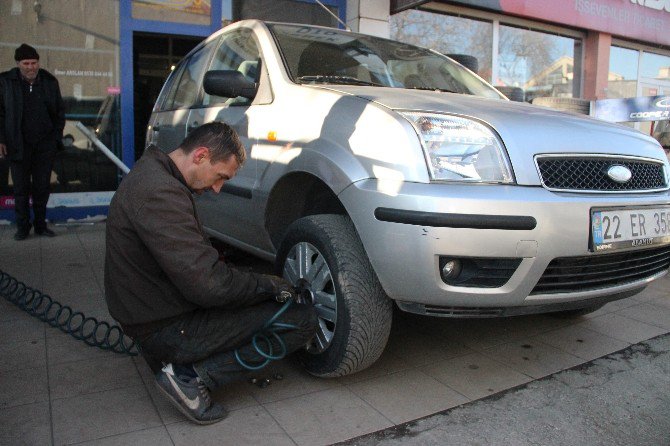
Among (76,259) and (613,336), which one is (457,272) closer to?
(613,336)

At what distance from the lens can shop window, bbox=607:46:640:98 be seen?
36.9ft

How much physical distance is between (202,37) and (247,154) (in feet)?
14.4

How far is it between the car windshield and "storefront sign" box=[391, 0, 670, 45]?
13.5ft

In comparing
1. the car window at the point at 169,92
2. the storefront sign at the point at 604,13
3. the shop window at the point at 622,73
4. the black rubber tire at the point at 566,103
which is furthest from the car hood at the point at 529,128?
the shop window at the point at 622,73

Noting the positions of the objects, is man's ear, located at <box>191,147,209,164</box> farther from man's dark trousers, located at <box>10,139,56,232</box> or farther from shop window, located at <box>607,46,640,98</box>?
shop window, located at <box>607,46,640,98</box>

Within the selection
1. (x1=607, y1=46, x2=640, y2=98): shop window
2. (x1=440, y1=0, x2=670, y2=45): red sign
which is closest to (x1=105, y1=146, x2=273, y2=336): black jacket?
(x1=440, y1=0, x2=670, y2=45): red sign

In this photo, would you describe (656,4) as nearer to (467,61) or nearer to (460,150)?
(467,61)

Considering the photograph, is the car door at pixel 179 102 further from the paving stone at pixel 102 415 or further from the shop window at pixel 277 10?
the shop window at pixel 277 10

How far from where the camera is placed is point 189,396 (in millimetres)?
2223

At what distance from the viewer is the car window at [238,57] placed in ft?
11.1

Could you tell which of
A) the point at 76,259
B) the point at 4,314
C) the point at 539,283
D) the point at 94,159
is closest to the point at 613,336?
the point at 539,283

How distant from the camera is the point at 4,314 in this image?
3.49m

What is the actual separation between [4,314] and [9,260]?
4.63 feet

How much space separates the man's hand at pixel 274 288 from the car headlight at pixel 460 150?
76 centimetres
